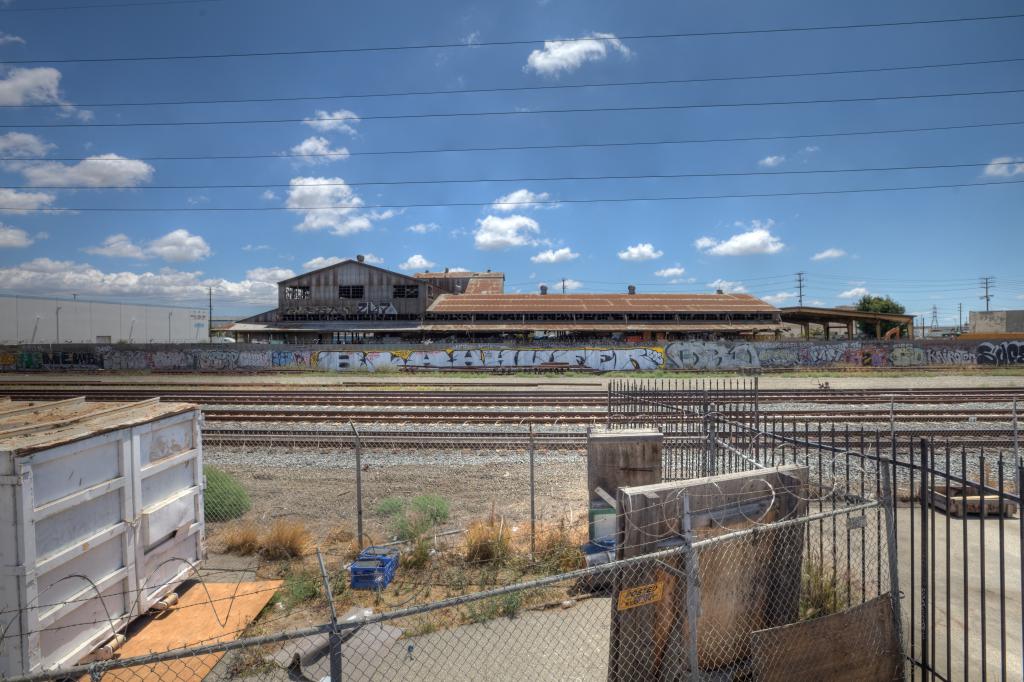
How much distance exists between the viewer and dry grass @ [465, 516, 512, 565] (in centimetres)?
745

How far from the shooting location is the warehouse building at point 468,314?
4644 cm

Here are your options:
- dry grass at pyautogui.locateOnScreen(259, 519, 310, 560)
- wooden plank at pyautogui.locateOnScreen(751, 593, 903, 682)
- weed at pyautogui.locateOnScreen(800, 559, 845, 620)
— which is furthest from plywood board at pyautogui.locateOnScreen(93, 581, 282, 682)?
weed at pyautogui.locateOnScreen(800, 559, 845, 620)

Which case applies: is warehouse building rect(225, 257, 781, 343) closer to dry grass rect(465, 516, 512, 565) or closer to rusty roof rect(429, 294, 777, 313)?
rusty roof rect(429, 294, 777, 313)

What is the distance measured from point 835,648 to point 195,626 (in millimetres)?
6238

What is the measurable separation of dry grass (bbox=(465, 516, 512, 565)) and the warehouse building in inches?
1439

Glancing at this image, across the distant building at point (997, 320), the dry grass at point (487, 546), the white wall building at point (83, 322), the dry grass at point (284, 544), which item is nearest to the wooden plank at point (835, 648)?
the dry grass at point (487, 546)

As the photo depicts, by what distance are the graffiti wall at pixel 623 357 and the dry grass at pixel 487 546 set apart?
31.2 m

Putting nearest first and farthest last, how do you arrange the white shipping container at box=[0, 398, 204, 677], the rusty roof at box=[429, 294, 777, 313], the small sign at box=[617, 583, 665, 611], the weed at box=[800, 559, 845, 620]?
the small sign at box=[617, 583, 665, 611] → the white shipping container at box=[0, 398, 204, 677] → the weed at box=[800, 559, 845, 620] → the rusty roof at box=[429, 294, 777, 313]

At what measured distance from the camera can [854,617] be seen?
4.61 metres

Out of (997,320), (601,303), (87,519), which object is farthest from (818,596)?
(997,320)

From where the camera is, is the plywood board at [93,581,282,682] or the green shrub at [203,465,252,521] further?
the green shrub at [203,465,252,521]

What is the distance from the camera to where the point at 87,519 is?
5309 millimetres

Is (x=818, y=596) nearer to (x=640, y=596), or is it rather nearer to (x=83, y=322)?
(x=640, y=596)

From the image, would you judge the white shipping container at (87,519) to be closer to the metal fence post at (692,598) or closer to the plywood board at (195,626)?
the plywood board at (195,626)
